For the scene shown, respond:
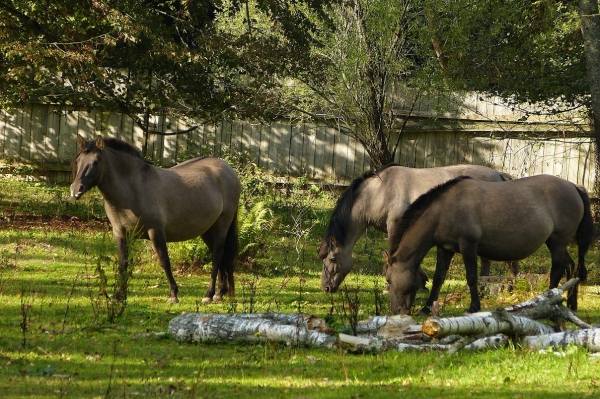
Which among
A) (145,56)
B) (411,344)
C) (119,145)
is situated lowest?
(411,344)

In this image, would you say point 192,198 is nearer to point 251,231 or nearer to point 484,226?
point 251,231

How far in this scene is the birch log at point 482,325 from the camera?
26.4 feet

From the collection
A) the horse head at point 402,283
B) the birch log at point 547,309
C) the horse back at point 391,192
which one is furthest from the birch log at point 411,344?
the horse back at point 391,192

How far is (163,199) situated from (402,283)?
12.4 feet

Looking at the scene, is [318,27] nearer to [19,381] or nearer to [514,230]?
[514,230]

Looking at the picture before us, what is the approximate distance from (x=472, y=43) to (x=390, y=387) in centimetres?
1253

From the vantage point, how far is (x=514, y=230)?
11.3m

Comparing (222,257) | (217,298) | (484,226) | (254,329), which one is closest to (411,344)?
(254,329)

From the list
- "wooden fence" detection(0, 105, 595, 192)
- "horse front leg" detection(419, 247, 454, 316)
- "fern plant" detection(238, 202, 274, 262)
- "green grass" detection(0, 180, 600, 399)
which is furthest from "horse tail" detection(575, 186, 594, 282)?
"wooden fence" detection(0, 105, 595, 192)

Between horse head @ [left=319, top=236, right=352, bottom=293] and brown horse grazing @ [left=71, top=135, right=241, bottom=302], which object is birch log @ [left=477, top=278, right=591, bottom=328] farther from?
brown horse grazing @ [left=71, top=135, right=241, bottom=302]

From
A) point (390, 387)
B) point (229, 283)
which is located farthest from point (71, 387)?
point (229, 283)

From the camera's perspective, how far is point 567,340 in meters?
8.21

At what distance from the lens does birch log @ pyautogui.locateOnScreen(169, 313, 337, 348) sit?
340 inches

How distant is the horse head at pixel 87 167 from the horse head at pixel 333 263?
356 centimetres
